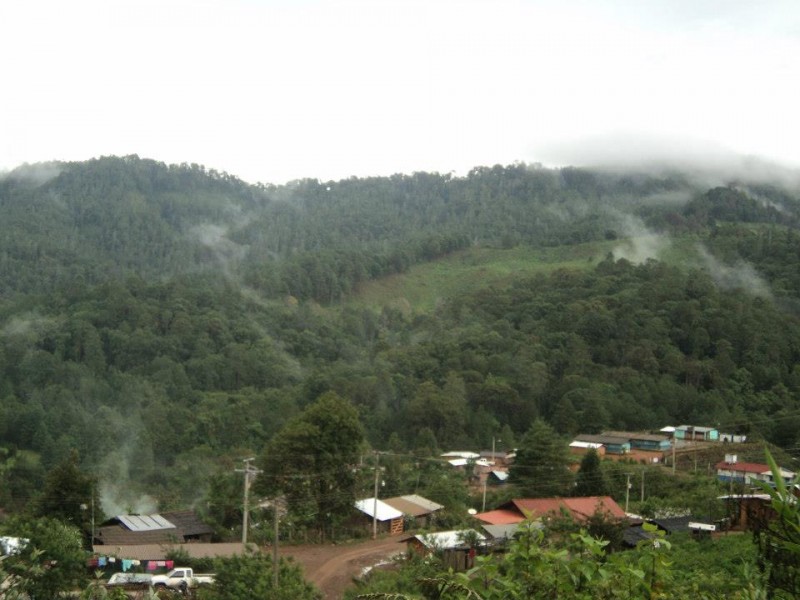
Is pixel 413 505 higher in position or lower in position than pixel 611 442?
lower

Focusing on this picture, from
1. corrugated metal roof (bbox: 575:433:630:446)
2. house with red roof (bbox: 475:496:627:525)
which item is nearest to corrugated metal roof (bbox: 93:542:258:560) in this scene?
house with red roof (bbox: 475:496:627:525)

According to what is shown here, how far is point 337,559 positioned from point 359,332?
4021 cm

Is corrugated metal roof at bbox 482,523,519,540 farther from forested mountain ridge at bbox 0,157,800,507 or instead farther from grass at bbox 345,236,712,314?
grass at bbox 345,236,712,314

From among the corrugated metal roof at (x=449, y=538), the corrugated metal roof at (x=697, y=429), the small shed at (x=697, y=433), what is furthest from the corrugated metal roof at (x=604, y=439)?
the corrugated metal roof at (x=449, y=538)

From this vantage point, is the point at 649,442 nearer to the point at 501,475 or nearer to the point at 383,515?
the point at 501,475

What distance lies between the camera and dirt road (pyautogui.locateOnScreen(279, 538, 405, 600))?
69.6ft

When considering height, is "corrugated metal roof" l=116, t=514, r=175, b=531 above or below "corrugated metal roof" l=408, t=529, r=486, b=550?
below

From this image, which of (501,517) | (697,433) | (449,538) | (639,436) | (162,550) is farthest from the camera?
(697,433)

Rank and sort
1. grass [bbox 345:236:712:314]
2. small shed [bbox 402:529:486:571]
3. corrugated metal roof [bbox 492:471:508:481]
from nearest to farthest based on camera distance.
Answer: small shed [bbox 402:529:486:571] < corrugated metal roof [bbox 492:471:508:481] < grass [bbox 345:236:712:314]

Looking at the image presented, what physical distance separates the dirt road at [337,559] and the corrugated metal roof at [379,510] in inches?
34.5

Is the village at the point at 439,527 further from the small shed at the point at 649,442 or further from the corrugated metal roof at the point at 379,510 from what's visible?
the small shed at the point at 649,442

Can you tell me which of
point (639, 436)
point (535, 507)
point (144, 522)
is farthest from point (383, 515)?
point (639, 436)

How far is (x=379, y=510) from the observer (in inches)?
1097

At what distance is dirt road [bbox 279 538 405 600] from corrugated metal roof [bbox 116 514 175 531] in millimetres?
3430
